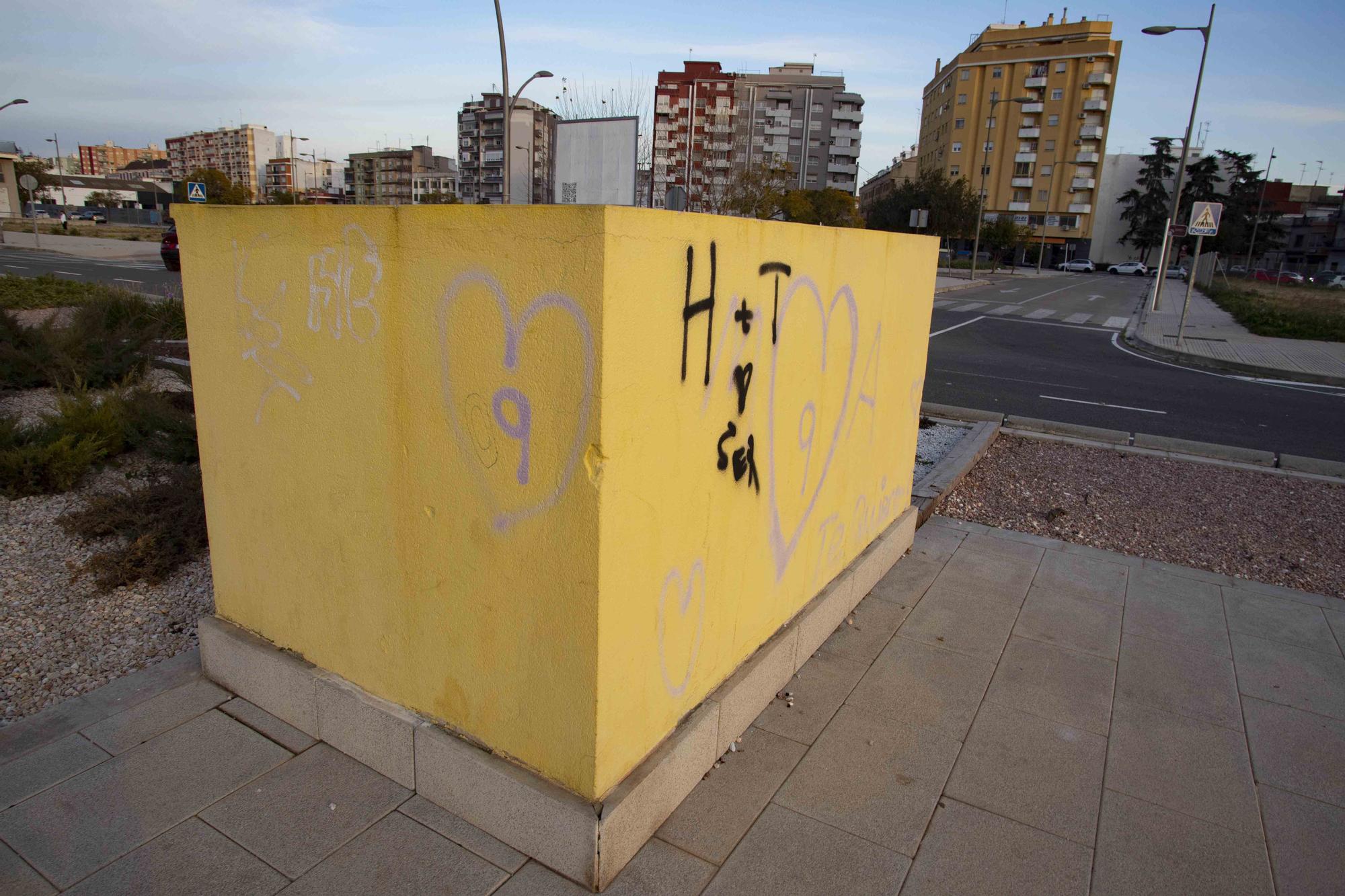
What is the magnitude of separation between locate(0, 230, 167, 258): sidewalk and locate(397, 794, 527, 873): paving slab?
3388 cm

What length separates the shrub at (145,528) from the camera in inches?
163

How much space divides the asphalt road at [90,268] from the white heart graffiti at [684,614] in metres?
17.2

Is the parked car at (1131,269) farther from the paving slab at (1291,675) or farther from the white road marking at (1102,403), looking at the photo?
the paving slab at (1291,675)

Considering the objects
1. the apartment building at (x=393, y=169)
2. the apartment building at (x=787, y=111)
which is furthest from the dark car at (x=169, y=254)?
the apartment building at (x=393, y=169)

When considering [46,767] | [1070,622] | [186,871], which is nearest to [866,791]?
[1070,622]

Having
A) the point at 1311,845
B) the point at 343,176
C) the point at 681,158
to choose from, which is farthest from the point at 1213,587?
the point at 343,176

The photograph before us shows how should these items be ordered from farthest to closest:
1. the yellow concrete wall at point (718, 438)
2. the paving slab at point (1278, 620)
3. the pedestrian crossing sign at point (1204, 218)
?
the pedestrian crossing sign at point (1204, 218) → the paving slab at point (1278, 620) → the yellow concrete wall at point (718, 438)

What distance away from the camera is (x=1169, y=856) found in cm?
251

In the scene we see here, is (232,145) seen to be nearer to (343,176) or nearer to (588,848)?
(343,176)

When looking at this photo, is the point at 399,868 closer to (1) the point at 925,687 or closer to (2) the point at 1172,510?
(1) the point at 925,687

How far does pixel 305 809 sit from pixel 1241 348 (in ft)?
65.2

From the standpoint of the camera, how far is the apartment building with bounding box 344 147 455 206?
110 metres

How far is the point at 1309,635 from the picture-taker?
161 inches

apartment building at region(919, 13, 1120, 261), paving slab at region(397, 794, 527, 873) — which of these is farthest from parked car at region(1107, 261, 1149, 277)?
paving slab at region(397, 794, 527, 873)
